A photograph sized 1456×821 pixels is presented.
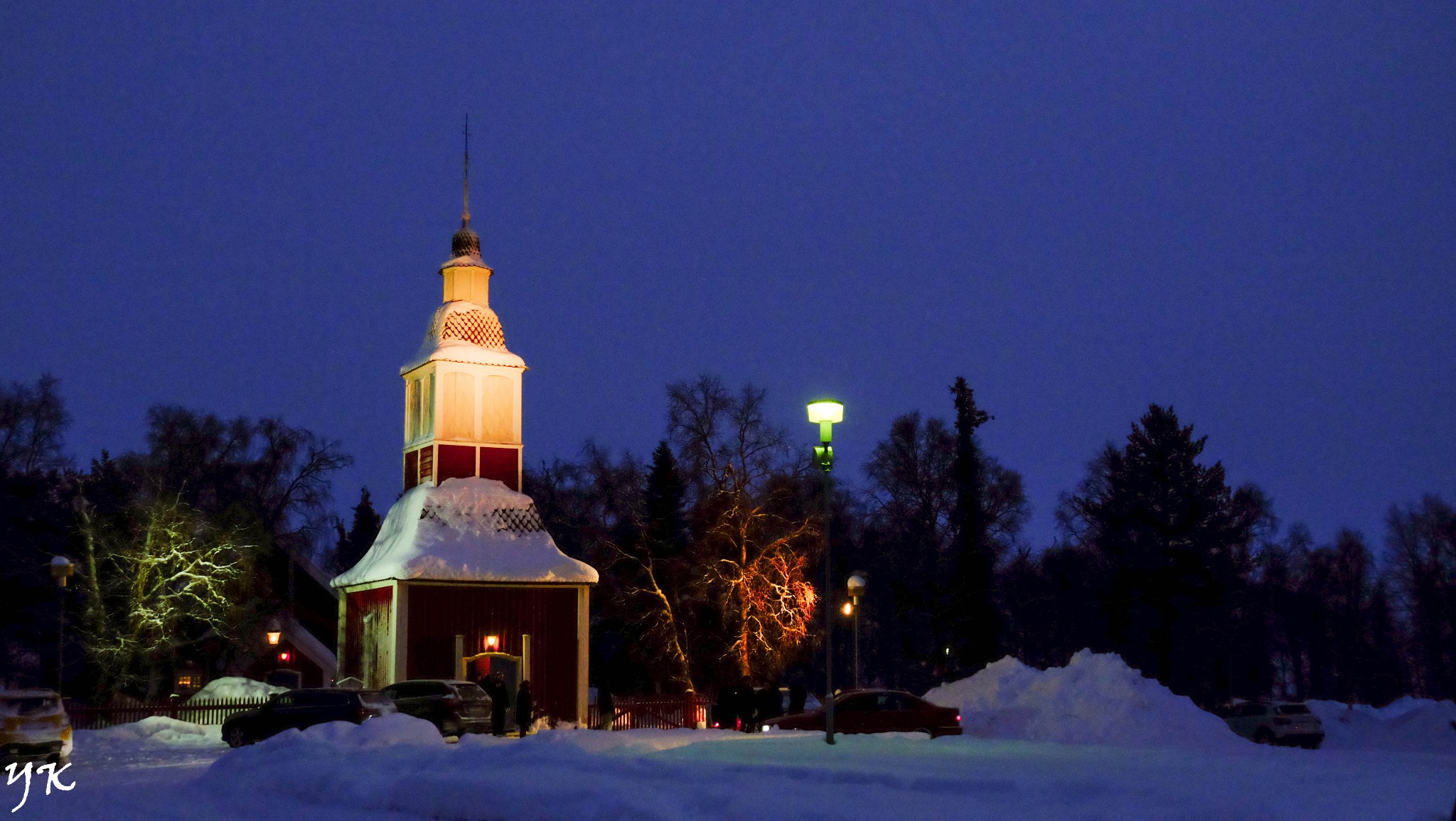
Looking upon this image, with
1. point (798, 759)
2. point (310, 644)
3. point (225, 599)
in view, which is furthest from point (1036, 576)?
point (798, 759)

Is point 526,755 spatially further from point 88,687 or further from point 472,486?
point 88,687

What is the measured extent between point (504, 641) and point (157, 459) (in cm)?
2560

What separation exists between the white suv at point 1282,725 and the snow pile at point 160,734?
2610 centimetres

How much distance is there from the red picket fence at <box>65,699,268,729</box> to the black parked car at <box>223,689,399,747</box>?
572 centimetres

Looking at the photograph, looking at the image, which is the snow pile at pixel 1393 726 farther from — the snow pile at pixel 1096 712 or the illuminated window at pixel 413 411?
the illuminated window at pixel 413 411

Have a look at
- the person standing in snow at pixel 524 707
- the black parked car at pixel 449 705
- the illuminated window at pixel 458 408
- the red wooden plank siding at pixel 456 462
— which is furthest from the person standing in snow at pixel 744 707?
the illuminated window at pixel 458 408

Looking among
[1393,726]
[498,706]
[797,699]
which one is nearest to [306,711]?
[498,706]

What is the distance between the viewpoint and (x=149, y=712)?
3306 cm

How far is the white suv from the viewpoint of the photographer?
1406 inches

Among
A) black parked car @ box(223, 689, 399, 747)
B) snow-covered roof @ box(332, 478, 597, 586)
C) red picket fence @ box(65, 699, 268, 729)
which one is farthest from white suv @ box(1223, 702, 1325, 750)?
red picket fence @ box(65, 699, 268, 729)

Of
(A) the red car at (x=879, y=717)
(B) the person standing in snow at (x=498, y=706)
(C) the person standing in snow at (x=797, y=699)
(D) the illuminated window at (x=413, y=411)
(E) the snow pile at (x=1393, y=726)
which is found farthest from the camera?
(E) the snow pile at (x=1393, y=726)

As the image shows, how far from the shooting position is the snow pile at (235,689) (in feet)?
124

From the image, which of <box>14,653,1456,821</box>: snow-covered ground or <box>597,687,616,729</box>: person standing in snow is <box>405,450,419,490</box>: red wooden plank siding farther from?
<box>14,653,1456,821</box>: snow-covered ground

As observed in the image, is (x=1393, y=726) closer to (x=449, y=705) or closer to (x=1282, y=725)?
(x=1282, y=725)
